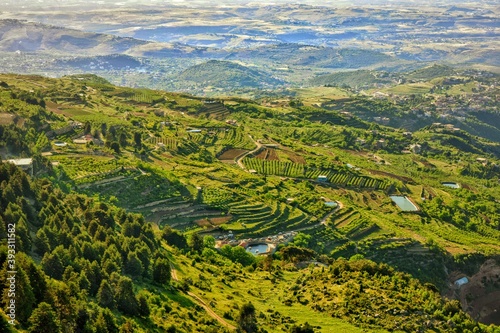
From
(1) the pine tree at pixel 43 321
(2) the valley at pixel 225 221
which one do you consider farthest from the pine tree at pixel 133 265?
(1) the pine tree at pixel 43 321

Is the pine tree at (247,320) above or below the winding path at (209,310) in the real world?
above

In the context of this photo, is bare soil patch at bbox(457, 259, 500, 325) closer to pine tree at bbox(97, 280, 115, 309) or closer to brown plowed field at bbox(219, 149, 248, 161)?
pine tree at bbox(97, 280, 115, 309)

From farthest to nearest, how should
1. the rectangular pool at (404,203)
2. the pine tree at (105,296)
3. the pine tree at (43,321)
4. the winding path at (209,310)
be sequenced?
the rectangular pool at (404,203) → the winding path at (209,310) → the pine tree at (105,296) → the pine tree at (43,321)

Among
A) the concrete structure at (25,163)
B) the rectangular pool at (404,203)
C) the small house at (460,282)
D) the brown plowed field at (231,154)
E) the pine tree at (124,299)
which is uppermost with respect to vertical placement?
the concrete structure at (25,163)

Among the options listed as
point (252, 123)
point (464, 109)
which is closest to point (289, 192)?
point (252, 123)

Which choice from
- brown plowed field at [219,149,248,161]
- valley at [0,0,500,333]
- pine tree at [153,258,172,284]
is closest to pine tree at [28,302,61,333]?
valley at [0,0,500,333]

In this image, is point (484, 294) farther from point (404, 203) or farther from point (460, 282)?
point (404, 203)

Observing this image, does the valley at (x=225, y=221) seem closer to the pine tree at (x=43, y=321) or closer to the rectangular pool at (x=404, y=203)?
the pine tree at (x=43, y=321)

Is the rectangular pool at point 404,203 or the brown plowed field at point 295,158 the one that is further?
the brown plowed field at point 295,158

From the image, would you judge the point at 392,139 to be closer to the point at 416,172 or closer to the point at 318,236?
the point at 416,172

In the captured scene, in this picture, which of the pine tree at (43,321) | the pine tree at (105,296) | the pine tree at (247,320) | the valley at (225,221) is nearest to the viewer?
the pine tree at (43,321)

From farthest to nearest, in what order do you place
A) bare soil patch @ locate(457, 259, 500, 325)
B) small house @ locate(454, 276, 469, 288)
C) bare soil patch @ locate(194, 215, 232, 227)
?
1. bare soil patch @ locate(194, 215, 232, 227)
2. small house @ locate(454, 276, 469, 288)
3. bare soil patch @ locate(457, 259, 500, 325)
